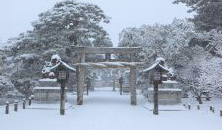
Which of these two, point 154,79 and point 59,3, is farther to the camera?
point 59,3

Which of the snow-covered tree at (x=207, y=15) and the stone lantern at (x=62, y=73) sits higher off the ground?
the snow-covered tree at (x=207, y=15)

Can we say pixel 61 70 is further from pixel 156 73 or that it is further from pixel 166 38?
pixel 166 38

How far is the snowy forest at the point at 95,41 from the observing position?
95.5 feet

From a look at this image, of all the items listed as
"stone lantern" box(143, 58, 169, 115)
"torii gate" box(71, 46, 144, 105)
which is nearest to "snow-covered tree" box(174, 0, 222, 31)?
"torii gate" box(71, 46, 144, 105)

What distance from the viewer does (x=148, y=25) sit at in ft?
124

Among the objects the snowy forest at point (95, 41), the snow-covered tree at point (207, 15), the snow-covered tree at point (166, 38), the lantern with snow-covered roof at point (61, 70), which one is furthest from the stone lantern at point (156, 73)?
the snow-covered tree at point (207, 15)

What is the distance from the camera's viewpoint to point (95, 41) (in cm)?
3488

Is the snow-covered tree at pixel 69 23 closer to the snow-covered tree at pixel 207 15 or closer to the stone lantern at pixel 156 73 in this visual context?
the snow-covered tree at pixel 207 15

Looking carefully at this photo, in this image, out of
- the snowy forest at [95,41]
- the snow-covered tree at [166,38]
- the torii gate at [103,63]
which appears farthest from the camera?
the snow-covered tree at [166,38]

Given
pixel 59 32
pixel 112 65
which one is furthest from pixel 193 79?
pixel 59 32

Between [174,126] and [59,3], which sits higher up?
[59,3]

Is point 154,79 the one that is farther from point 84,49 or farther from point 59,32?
point 59,32

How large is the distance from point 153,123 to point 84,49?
13.3 meters

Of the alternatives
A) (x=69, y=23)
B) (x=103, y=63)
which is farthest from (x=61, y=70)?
(x=69, y=23)
